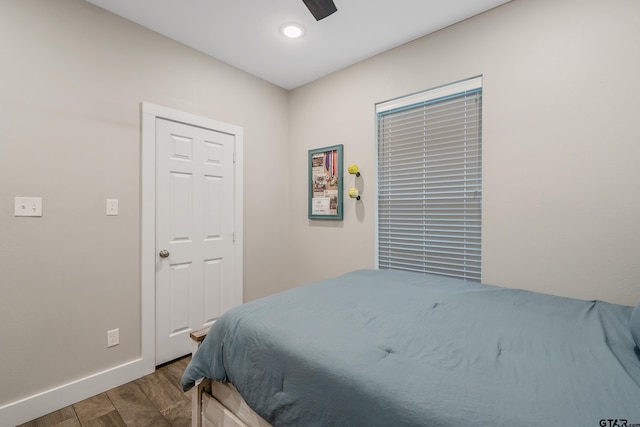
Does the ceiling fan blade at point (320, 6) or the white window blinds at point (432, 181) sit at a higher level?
the ceiling fan blade at point (320, 6)

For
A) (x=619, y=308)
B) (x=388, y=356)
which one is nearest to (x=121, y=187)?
(x=388, y=356)

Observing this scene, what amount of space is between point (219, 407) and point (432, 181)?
2.13 m

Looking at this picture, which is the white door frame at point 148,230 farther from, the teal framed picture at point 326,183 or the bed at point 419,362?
the teal framed picture at point 326,183

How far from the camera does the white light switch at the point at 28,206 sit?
1709mm

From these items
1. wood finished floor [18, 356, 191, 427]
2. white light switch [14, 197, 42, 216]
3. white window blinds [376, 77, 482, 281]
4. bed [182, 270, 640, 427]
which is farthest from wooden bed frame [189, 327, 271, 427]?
white window blinds [376, 77, 482, 281]

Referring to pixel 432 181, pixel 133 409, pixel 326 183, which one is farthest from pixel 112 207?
pixel 432 181

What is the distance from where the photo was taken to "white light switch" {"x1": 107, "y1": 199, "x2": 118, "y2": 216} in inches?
80.7

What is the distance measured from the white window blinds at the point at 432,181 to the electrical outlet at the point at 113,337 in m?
2.21

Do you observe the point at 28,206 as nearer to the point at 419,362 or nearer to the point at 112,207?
the point at 112,207

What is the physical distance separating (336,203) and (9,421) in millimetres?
2722

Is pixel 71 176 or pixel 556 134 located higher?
pixel 556 134

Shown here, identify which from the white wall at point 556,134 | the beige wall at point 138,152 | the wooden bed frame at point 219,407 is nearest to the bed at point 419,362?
the wooden bed frame at point 219,407

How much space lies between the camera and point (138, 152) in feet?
7.20

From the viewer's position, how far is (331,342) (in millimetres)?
1029
